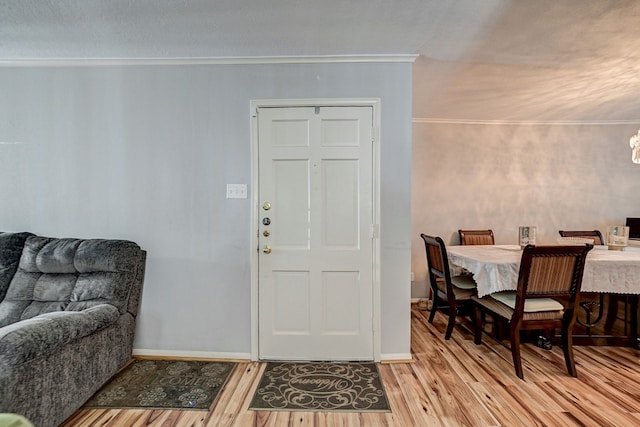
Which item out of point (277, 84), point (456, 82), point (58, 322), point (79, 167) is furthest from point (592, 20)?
point (79, 167)

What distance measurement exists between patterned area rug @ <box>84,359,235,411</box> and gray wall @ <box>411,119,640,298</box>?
2.75 m

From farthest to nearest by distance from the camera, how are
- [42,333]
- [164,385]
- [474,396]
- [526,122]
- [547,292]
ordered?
[526,122] < [547,292] < [164,385] < [474,396] < [42,333]

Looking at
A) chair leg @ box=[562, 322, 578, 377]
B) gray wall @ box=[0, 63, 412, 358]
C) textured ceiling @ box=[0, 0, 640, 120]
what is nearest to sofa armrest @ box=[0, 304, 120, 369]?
gray wall @ box=[0, 63, 412, 358]

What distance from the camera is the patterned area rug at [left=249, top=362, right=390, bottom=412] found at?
189 centimetres

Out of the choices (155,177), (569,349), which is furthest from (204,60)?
(569,349)

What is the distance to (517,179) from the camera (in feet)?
13.7

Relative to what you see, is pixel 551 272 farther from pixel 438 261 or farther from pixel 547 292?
pixel 438 261

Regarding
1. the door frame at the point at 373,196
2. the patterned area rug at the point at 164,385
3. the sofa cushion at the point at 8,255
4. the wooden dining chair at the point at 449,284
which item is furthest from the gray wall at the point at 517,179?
the sofa cushion at the point at 8,255

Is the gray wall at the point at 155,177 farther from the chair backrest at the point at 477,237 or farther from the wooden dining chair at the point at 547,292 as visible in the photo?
the chair backrest at the point at 477,237

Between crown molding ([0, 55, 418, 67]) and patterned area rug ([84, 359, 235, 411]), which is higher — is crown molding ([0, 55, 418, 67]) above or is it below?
above

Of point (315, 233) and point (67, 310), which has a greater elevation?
point (315, 233)

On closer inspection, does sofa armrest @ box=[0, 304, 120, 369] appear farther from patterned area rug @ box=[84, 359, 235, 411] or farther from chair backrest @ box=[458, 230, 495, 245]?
chair backrest @ box=[458, 230, 495, 245]

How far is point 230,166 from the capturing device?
8.04ft

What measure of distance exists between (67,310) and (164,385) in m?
0.82
